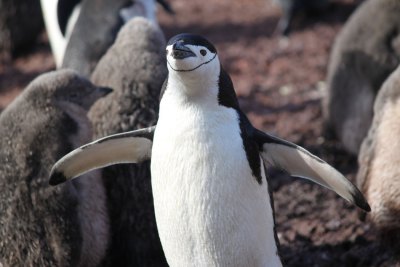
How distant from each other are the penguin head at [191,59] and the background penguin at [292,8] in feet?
18.1

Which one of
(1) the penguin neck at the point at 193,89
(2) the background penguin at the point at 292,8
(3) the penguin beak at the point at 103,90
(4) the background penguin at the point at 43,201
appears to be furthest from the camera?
(2) the background penguin at the point at 292,8

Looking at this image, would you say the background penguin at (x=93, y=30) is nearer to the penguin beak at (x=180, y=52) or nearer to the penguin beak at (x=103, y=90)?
the penguin beak at (x=103, y=90)

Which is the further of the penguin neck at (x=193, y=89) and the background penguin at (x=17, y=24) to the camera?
the background penguin at (x=17, y=24)

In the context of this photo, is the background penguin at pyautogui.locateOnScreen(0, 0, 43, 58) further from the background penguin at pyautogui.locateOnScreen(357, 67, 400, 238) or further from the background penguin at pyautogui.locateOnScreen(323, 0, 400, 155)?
the background penguin at pyautogui.locateOnScreen(357, 67, 400, 238)

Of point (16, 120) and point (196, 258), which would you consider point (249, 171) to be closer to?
point (196, 258)

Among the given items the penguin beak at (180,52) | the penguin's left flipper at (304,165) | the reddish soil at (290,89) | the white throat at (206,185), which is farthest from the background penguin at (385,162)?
the penguin beak at (180,52)

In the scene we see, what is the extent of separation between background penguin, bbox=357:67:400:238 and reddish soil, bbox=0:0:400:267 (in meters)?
0.22

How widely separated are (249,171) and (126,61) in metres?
1.35

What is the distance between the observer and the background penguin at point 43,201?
4363 mm

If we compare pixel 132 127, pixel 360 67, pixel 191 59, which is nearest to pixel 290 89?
pixel 360 67

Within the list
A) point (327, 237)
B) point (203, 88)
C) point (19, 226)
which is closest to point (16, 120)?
point (19, 226)

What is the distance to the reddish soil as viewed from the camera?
520 cm

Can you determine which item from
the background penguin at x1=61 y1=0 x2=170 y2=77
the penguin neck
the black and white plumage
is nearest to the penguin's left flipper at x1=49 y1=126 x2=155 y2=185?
the black and white plumage

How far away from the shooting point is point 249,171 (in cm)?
394
